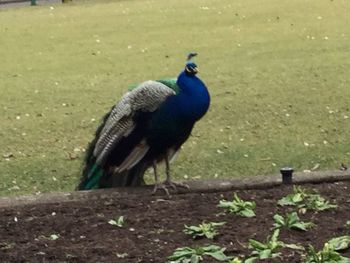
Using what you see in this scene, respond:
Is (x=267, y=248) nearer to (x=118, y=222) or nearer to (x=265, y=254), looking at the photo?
(x=265, y=254)

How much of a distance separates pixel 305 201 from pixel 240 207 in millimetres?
393

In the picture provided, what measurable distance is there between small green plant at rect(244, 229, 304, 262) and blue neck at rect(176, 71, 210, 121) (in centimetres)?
102

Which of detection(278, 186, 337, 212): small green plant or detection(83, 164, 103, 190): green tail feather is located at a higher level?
detection(83, 164, 103, 190): green tail feather

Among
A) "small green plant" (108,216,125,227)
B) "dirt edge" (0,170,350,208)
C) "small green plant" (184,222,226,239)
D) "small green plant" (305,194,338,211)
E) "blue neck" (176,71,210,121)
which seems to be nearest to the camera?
"small green plant" (184,222,226,239)

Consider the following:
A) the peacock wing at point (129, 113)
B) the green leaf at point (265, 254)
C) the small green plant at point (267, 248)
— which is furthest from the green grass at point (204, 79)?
the green leaf at point (265, 254)

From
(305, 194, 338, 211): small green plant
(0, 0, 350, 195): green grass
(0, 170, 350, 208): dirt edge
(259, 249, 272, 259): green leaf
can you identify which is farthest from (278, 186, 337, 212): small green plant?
(0, 0, 350, 195): green grass

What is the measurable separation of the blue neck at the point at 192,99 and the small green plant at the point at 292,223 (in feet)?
2.51

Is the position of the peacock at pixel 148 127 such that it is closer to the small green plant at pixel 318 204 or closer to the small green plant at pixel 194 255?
the small green plant at pixel 318 204

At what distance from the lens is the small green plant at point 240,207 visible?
14.9 feet

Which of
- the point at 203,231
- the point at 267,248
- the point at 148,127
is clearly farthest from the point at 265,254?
the point at 148,127

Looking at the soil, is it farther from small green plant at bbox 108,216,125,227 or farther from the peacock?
the peacock

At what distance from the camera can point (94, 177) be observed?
5.34 meters

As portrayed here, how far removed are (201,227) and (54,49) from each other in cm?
1010

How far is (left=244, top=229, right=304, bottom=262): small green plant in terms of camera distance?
3819 millimetres
